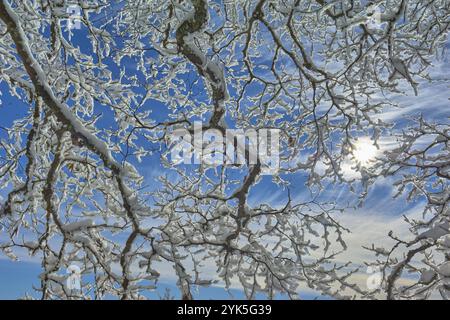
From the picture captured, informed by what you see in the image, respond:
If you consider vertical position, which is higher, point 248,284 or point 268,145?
point 268,145

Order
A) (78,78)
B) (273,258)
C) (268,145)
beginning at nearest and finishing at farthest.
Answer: (273,258), (78,78), (268,145)

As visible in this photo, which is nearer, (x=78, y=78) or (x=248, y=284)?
(x=248, y=284)

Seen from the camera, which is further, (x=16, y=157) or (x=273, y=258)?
(x=16, y=157)

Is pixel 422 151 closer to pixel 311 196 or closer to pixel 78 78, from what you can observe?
pixel 311 196

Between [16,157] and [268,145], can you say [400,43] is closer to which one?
[268,145]

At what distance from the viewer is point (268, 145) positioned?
6.04 metres

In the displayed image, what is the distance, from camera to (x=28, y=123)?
666cm

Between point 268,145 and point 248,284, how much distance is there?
1.89 metres
